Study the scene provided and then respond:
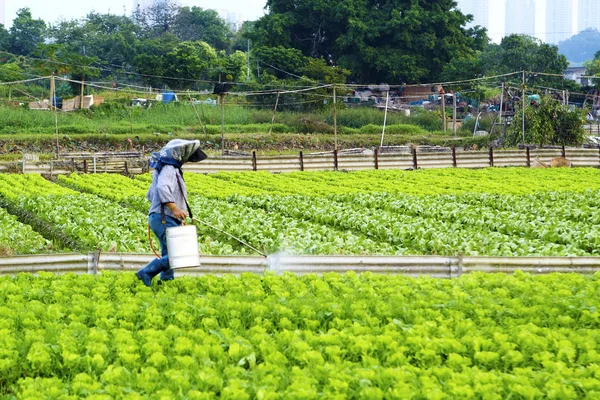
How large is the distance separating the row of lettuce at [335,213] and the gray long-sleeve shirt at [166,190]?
390cm

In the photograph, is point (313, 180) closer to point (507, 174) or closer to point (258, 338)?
point (507, 174)

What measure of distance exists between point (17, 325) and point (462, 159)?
1047 inches

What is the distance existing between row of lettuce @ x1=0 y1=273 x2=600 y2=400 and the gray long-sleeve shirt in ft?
3.17

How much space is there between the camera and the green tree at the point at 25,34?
80.0 meters

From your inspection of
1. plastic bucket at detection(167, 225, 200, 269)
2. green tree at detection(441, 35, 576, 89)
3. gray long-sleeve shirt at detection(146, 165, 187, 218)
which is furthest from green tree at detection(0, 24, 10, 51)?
plastic bucket at detection(167, 225, 200, 269)

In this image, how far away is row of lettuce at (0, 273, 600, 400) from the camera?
673 centimetres

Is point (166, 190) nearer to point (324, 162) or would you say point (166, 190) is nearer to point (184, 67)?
point (324, 162)

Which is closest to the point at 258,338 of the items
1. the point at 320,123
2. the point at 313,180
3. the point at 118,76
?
the point at 313,180

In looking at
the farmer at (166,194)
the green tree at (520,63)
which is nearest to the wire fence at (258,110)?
the green tree at (520,63)

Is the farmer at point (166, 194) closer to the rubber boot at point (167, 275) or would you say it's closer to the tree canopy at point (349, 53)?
the rubber boot at point (167, 275)

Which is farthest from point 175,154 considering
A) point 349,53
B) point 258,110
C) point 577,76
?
point 577,76

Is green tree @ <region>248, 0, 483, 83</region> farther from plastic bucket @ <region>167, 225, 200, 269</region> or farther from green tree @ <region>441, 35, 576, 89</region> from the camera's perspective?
plastic bucket @ <region>167, 225, 200, 269</region>

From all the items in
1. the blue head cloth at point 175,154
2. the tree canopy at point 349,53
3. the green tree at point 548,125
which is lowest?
the blue head cloth at point 175,154

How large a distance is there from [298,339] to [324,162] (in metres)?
24.2
